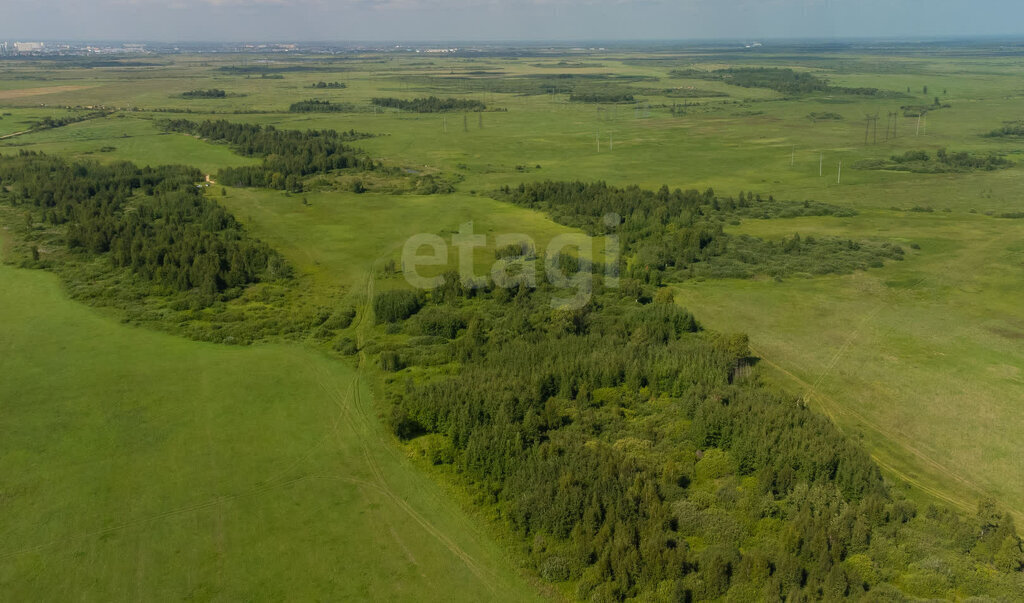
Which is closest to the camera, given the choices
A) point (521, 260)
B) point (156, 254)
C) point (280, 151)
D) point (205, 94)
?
point (156, 254)

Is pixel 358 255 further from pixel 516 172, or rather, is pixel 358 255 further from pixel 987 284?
pixel 987 284

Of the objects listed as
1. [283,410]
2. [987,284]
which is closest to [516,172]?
[987,284]

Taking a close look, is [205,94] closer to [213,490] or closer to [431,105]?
[431,105]

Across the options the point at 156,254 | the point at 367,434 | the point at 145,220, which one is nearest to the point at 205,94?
the point at 145,220

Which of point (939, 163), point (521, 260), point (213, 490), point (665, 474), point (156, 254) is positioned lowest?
point (213, 490)

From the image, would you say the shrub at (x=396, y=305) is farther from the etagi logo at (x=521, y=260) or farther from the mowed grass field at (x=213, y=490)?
the mowed grass field at (x=213, y=490)

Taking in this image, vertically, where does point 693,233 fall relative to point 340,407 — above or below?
above
